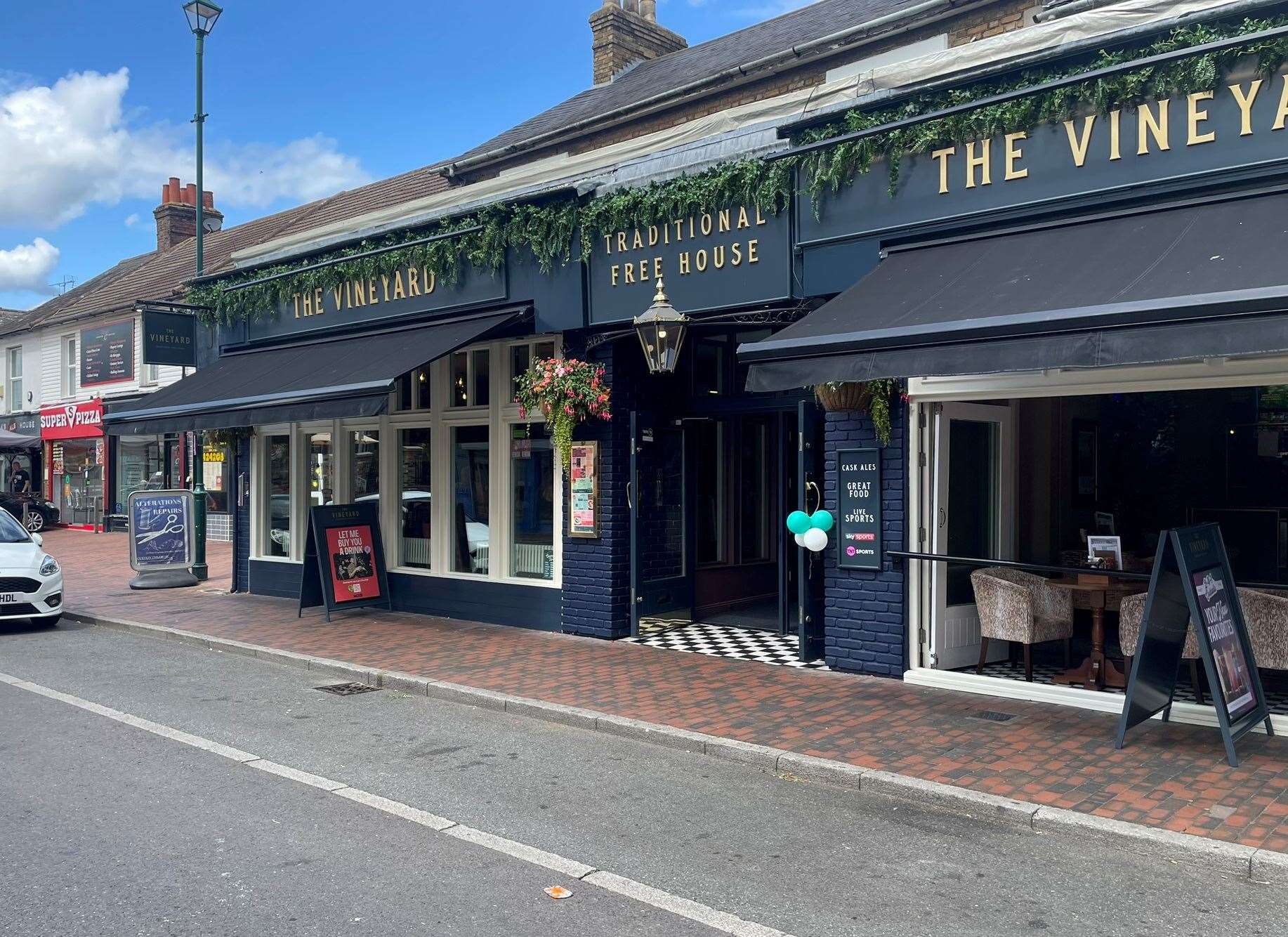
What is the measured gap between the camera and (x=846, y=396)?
8.49m

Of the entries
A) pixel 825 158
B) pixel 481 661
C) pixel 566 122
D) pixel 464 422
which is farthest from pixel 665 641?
pixel 566 122

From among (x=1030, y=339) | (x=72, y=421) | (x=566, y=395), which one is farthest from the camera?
(x=72, y=421)

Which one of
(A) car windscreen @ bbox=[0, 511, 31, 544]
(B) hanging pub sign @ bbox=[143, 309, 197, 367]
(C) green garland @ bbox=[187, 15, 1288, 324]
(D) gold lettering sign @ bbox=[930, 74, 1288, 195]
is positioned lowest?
(A) car windscreen @ bbox=[0, 511, 31, 544]

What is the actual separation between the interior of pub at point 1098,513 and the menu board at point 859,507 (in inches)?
21.7

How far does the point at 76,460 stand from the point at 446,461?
68.4ft

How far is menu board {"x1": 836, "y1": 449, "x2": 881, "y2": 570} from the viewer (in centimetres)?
850

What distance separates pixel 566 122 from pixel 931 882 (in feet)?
48.7

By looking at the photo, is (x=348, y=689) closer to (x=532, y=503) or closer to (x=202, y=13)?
(x=532, y=503)

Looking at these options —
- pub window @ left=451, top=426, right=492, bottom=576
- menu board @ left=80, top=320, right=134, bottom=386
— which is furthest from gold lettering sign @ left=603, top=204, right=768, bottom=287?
menu board @ left=80, top=320, right=134, bottom=386

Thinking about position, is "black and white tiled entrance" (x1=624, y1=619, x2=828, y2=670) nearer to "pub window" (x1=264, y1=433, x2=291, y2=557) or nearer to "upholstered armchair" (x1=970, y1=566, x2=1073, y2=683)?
"upholstered armchair" (x1=970, y1=566, x2=1073, y2=683)

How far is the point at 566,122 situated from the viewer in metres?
17.1

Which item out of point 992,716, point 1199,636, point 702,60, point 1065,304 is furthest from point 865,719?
point 702,60

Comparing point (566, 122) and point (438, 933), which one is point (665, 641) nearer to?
point (438, 933)

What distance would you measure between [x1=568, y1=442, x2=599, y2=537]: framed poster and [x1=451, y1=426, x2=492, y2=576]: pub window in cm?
135
